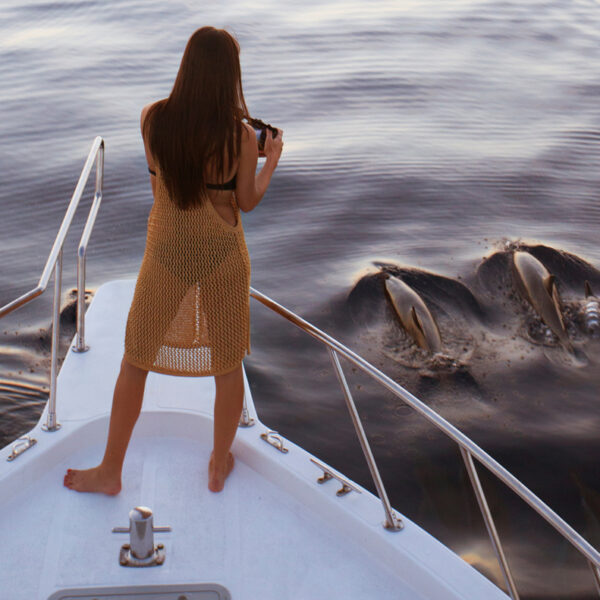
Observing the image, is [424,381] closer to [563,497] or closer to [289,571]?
[563,497]

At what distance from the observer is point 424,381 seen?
4.84 m

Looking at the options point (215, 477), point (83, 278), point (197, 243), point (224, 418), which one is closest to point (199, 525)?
point (215, 477)

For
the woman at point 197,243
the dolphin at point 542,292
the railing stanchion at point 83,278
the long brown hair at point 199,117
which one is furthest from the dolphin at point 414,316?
the long brown hair at point 199,117

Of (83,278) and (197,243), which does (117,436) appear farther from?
(83,278)

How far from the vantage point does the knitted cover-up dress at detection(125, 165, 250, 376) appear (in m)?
2.14

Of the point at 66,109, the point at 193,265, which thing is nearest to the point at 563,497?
the point at 193,265

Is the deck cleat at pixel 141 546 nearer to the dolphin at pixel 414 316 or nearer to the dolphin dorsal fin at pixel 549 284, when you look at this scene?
the dolphin at pixel 414 316

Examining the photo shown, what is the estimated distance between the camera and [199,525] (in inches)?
91.9

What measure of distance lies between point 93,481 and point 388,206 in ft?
16.6

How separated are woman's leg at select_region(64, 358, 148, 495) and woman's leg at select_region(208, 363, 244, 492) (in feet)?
0.72

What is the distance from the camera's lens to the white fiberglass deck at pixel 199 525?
213 cm

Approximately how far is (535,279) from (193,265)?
4.00 m

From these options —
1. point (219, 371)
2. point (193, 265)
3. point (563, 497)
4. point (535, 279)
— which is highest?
point (193, 265)

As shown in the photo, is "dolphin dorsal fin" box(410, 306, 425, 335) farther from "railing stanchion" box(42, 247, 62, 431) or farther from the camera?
the camera
